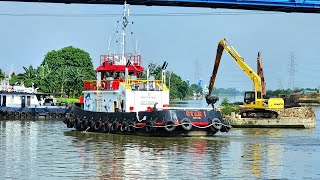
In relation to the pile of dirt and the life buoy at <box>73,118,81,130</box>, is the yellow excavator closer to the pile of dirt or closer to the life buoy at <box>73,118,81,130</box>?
the pile of dirt

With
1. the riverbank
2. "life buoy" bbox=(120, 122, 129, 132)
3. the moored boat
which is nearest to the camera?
"life buoy" bbox=(120, 122, 129, 132)

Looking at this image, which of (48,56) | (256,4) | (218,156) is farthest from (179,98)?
(218,156)

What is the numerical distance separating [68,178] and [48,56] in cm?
8553

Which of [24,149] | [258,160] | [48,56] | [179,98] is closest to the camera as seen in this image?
[258,160]

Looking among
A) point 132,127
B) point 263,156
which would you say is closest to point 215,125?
point 132,127

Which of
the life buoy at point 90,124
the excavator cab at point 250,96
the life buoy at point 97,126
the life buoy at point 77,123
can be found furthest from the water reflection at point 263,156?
the excavator cab at point 250,96

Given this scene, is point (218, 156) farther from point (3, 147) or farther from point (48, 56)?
point (48, 56)

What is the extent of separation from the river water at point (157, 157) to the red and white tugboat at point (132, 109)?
49 centimetres

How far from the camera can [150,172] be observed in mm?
18562

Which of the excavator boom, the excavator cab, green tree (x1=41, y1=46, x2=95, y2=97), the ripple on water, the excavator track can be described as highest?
green tree (x1=41, y1=46, x2=95, y2=97)

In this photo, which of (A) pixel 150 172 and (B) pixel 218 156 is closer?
(A) pixel 150 172

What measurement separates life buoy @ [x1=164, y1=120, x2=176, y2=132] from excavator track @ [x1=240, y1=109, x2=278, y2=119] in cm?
1397

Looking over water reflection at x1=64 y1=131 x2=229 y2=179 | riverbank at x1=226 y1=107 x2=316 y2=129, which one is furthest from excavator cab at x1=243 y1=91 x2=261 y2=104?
water reflection at x1=64 y1=131 x2=229 y2=179

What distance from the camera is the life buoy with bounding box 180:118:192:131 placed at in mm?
28250
